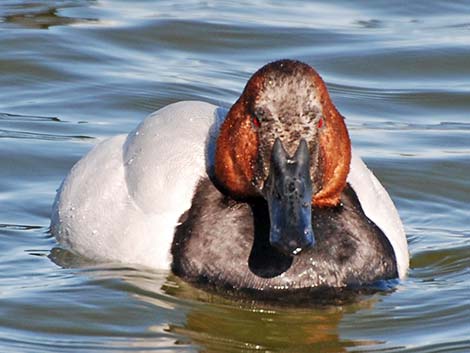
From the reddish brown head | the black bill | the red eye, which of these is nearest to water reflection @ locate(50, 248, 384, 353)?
the black bill

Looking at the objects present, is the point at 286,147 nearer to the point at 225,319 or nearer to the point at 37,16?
the point at 225,319

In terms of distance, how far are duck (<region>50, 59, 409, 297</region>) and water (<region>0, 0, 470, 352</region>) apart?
0.15m

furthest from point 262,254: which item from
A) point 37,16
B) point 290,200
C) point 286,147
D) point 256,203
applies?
point 37,16

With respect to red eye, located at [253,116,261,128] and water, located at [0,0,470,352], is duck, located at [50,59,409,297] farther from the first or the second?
water, located at [0,0,470,352]

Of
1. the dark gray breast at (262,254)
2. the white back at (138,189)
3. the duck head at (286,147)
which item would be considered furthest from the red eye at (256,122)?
the white back at (138,189)

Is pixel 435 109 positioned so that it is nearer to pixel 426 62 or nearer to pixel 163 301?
pixel 426 62

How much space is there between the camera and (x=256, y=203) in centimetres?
727

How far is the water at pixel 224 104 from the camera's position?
22.2ft

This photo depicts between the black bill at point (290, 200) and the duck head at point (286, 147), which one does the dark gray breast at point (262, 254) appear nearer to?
the duck head at point (286, 147)

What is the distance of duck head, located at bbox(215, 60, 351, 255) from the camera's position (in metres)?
6.69

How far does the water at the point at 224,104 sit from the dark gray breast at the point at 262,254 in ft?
0.38

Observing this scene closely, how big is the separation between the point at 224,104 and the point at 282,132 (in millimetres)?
4204

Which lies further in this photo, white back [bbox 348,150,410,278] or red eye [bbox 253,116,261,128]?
white back [bbox 348,150,410,278]

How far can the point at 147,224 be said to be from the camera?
729 cm
